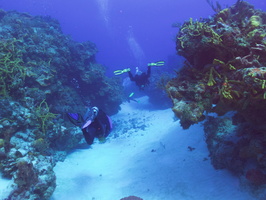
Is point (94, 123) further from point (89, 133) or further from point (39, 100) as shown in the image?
point (39, 100)

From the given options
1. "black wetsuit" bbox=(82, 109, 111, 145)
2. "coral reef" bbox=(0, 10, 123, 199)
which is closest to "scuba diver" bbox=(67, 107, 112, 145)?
Result: "black wetsuit" bbox=(82, 109, 111, 145)

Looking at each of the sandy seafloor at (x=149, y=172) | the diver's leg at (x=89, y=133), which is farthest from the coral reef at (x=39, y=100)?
the diver's leg at (x=89, y=133)

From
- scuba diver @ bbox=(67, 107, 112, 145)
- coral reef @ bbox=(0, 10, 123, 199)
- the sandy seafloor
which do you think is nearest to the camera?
scuba diver @ bbox=(67, 107, 112, 145)

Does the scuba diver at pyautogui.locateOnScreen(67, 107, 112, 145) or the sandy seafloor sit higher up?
the scuba diver at pyautogui.locateOnScreen(67, 107, 112, 145)

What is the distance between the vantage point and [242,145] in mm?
4406

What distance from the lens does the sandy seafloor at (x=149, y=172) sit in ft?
15.3

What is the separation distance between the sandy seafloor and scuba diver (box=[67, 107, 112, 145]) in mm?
2589

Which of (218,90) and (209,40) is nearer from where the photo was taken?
(218,90)

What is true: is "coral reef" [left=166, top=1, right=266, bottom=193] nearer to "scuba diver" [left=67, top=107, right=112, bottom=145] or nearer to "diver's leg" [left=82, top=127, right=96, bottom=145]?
"scuba diver" [left=67, top=107, right=112, bottom=145]

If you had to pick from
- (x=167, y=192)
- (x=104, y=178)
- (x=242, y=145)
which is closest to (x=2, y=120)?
(x=104, y=178)

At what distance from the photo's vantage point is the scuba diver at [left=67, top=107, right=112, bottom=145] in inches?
121

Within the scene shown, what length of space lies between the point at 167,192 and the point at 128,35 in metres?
125

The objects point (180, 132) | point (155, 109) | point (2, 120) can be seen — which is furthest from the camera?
point (155, 109)

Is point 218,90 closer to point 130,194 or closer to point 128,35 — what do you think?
point 130,194
